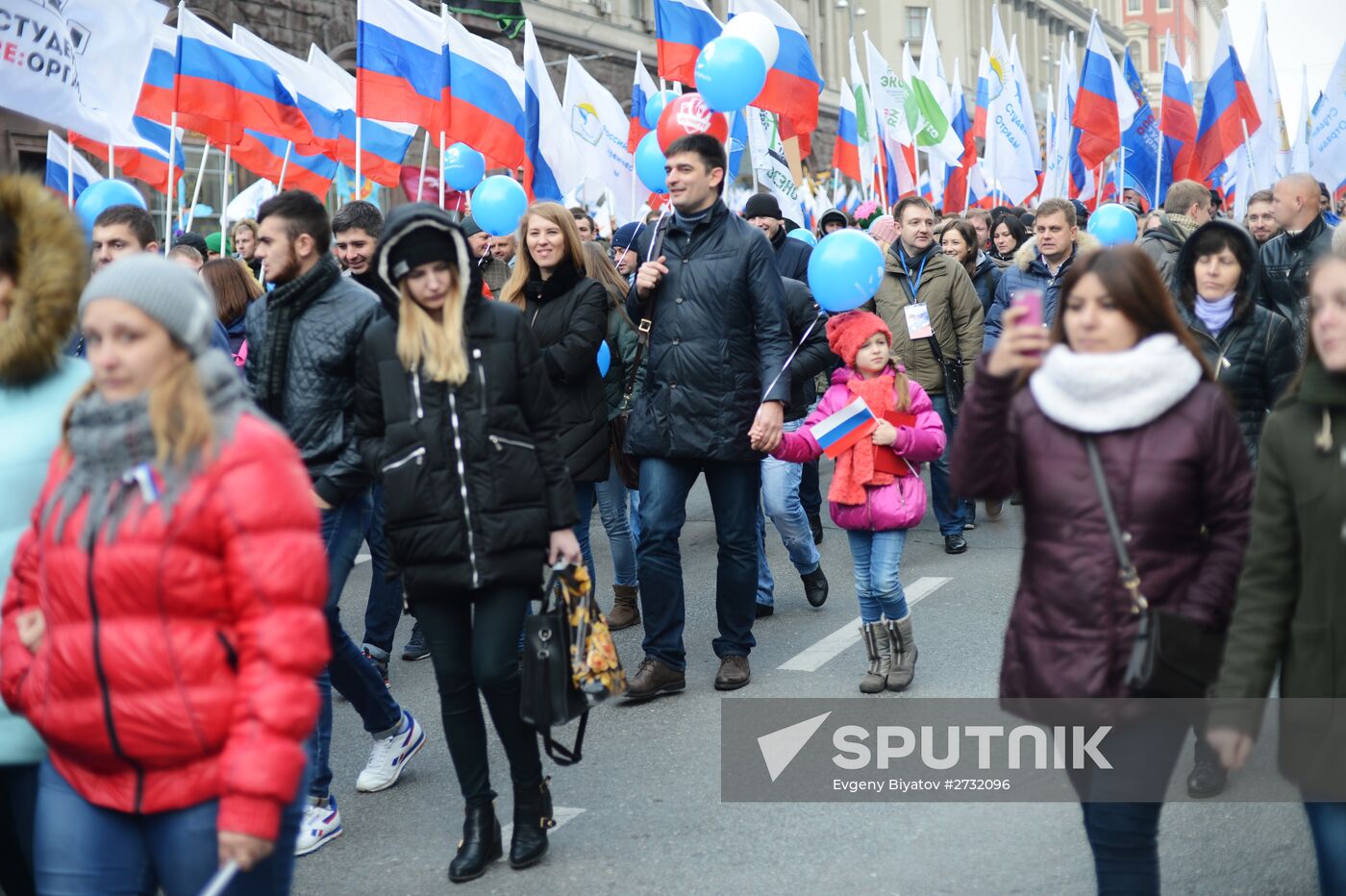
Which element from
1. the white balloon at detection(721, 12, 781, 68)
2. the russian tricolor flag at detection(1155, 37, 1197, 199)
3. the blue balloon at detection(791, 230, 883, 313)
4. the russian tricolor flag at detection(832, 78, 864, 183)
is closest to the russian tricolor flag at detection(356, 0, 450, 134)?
the white balloon at detection(721, 12, 781, 68)

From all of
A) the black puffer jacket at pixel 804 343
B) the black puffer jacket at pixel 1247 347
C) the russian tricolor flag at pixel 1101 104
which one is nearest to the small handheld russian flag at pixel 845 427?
the black puffer jacket at pixel 804 343

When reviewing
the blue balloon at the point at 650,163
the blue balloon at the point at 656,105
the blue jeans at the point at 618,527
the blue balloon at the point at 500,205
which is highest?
the blue balloon at the point at 656,105

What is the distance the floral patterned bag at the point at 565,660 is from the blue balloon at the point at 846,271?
7.70 ft

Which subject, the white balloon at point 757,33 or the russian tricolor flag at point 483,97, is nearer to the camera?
the white balloon at point 757,33

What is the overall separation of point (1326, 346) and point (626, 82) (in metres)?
38.1

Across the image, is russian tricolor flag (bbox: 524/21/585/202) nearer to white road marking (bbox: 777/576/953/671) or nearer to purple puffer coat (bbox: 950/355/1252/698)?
white road marking (bbox: 777/576/953/671)

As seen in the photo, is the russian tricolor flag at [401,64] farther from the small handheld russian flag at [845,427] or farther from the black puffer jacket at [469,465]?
the black puffer jacket at [469,465]

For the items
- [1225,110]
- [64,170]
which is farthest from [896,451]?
[1225,110]

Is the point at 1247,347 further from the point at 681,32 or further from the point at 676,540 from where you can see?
the point at 681,32

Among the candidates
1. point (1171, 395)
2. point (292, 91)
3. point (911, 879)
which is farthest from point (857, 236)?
point (292, 91)

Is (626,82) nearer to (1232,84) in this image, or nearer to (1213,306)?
(1232,84)

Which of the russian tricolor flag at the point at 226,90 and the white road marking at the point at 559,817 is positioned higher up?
the russian tricolor flag at the point at 226,90

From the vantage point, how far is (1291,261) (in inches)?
323

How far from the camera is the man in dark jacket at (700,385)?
18.9 feet
